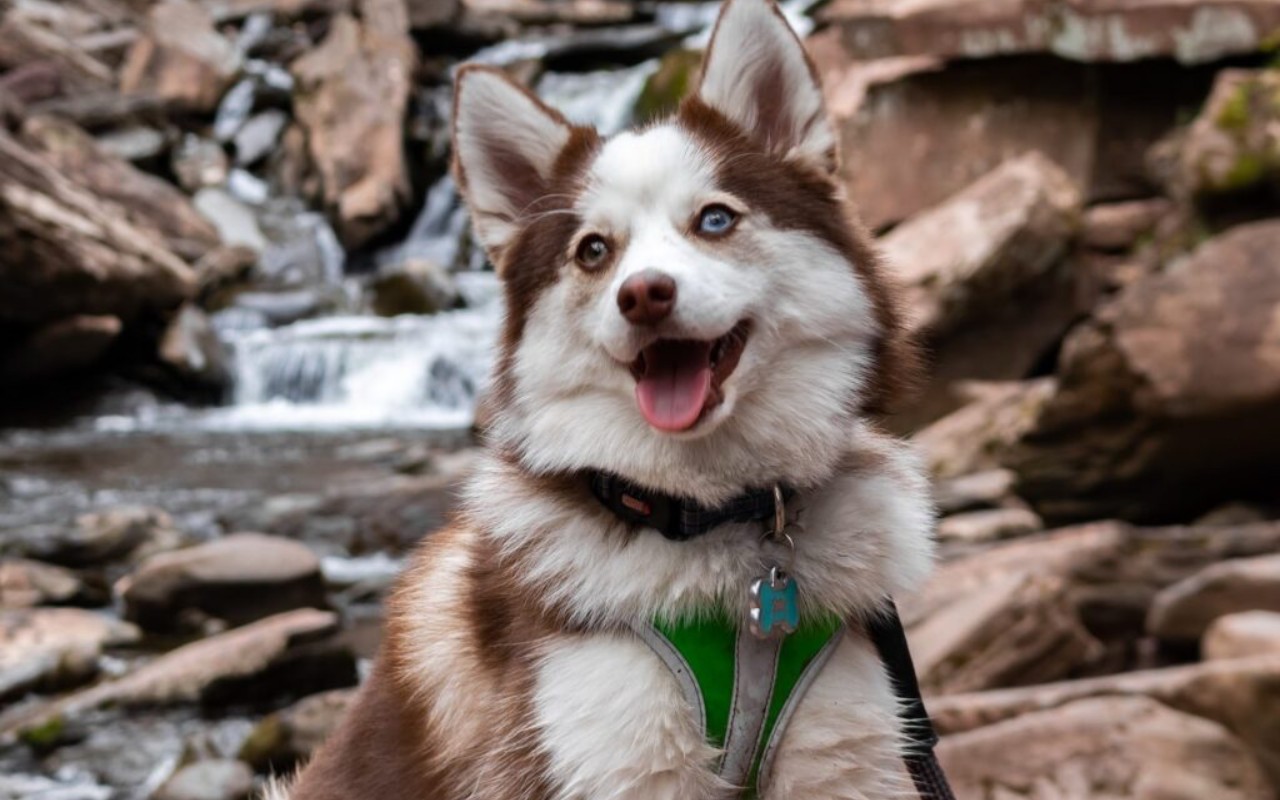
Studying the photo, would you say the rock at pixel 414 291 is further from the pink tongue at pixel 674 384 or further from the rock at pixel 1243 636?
the pink tongue at pixel 674 384

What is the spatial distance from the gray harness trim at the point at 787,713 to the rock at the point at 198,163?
2017cm

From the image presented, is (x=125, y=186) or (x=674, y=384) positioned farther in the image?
(x=125, y=186)

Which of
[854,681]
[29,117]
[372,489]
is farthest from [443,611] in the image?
[29,117]

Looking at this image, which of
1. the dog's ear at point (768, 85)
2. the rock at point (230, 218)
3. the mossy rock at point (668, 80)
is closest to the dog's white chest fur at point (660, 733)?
the dog's ear at point (768, 85)

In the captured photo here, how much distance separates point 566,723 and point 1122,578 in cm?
350

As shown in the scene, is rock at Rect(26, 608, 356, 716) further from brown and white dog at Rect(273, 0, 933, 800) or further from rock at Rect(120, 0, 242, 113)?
rock at Rect(120, 0, 242, 113)

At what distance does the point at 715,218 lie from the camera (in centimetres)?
240

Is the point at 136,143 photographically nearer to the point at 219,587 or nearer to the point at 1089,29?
the point at 219,587

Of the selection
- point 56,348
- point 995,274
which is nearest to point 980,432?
point 995,274

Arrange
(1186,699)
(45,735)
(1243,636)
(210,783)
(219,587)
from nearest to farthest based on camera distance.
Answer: (1186,699) < (1243,636) < (210,783) < (45,735) < (219,587)

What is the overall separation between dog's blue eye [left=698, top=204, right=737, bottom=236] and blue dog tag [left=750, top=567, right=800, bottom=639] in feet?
2.52

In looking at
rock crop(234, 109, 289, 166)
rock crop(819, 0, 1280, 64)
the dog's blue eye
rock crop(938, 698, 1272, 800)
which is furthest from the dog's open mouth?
rock crop(234, 109, 289, 166)

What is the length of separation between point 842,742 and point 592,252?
1138 millimetres

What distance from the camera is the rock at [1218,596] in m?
4.12
